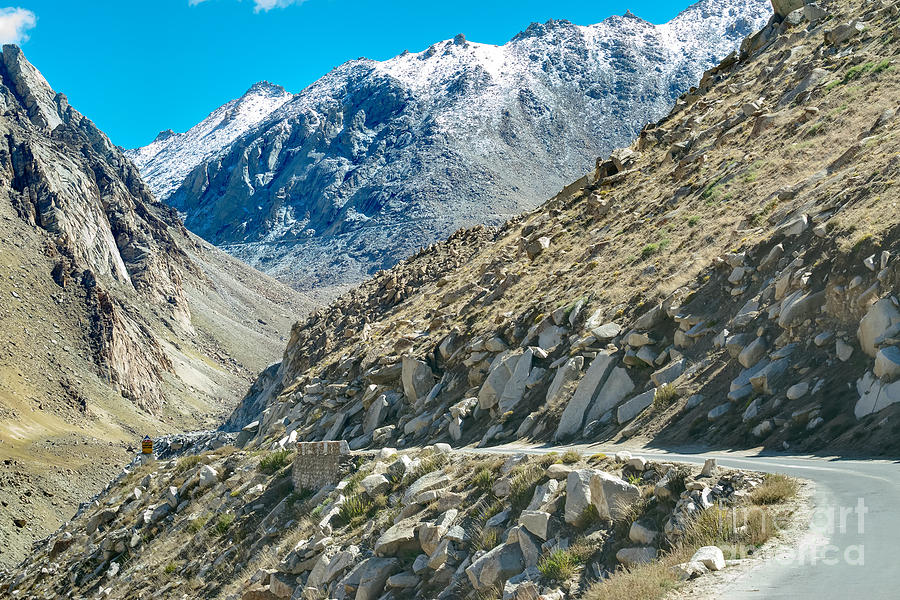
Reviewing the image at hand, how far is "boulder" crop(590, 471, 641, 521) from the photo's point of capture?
31.4 feet

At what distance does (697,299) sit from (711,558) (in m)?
11.1

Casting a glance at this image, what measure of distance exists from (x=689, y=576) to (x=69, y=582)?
20830 millimetres

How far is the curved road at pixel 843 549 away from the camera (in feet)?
21.1

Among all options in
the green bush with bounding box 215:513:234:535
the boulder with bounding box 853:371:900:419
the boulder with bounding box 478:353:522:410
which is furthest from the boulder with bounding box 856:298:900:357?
the green bush with bounding box 215:513:234:535

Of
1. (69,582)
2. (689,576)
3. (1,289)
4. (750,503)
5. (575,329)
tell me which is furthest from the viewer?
(1,289)

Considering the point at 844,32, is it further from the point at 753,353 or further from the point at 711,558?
the point at 711,558

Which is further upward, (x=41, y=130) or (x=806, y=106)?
(x=41, y=130)

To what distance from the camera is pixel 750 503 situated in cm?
877

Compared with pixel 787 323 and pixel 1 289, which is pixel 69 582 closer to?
pixel 787 323

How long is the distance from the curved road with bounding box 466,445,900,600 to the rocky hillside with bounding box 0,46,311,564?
46.5m

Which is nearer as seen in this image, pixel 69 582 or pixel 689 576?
pixel 689 576

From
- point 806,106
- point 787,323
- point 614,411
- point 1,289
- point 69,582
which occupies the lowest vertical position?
point 69,582

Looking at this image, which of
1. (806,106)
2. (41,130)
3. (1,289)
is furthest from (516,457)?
(41,130)

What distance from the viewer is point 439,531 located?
1177cm
